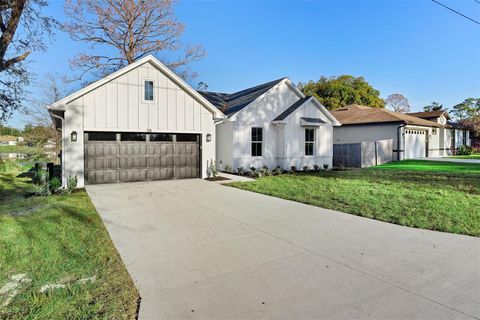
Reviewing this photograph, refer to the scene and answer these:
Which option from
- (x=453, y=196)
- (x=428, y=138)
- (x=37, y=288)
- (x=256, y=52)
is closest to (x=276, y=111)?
(x=256, y=52)

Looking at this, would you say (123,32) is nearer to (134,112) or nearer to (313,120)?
(134,112)

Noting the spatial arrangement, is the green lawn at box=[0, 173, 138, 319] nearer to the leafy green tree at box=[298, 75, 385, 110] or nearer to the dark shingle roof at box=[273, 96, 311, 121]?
the dark shingle roof at box=[273, 96, 311, 121]

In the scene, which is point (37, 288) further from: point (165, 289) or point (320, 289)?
point (320, 289)

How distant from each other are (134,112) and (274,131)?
8.02m

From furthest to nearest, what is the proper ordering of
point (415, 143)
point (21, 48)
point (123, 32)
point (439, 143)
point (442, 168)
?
point (439, 143) → point (415, 143) → point (123, 32) → point (442, 168) → point (21, 48)

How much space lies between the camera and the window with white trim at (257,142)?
16375mm

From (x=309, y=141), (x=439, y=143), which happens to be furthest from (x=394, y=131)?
(x=439, y=143)

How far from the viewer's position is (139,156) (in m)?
12.5

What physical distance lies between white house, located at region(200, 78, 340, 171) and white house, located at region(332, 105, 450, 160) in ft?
25.6

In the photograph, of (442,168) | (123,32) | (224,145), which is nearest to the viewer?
(224,145)

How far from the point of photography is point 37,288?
3357 mm

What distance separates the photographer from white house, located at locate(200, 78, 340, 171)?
624 inches

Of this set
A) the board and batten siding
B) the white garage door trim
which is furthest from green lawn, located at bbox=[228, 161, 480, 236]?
the white garage door trim

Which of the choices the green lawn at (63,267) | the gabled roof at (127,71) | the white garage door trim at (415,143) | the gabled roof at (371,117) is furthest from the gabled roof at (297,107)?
the green lawn at (63,267)
